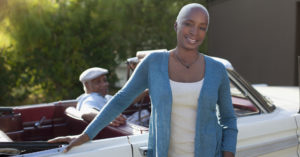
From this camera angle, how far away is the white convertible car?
198cm

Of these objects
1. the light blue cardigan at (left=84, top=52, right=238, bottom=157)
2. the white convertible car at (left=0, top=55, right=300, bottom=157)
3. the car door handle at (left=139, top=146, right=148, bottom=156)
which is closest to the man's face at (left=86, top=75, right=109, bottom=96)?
the white convertible car at (left=0, top=55, right=300, bottom=157)

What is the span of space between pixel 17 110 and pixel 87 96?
645 mm

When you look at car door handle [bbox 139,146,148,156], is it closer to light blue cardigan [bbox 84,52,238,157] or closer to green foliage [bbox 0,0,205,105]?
light blue cardigan [bbox 84,52,238,157]

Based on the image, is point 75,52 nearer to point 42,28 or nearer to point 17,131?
point 42,28

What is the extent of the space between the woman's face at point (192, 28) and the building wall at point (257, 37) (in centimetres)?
700

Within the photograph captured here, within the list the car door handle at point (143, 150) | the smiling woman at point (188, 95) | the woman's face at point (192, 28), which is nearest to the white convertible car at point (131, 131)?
the car door handle at point (143, 150)

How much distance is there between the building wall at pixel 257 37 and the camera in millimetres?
8711

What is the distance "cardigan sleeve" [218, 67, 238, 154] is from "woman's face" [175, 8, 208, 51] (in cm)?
A: 21

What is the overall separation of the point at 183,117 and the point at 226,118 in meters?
0.26

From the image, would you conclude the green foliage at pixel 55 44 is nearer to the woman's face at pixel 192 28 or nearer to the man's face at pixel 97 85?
the man's face at pixel 97 85

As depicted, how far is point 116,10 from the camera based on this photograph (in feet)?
23.0

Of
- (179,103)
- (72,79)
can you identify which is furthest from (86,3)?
(179,103)

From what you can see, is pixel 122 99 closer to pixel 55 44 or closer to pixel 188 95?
pixel 188 95

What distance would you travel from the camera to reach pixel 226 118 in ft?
5.65
